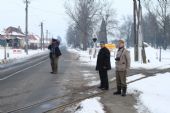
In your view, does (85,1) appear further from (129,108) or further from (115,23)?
(129,108)

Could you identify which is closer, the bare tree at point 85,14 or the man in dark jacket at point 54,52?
the man in dark jacket at point 54,52

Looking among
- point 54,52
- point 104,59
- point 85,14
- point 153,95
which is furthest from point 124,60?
A: point 85,14

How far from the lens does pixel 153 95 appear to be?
1449 centimetres

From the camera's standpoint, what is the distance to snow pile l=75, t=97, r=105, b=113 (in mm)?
11430

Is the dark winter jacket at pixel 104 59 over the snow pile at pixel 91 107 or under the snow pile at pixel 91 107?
over

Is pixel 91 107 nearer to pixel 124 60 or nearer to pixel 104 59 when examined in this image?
pixel 124 60

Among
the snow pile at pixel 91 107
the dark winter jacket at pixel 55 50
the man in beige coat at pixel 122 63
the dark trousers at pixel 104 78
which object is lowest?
the snow pile at pixel 91 107

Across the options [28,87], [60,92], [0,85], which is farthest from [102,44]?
[0,85]

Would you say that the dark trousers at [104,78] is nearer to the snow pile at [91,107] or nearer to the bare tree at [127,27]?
the snow pile at [91,107]

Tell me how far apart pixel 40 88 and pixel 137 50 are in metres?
22.6

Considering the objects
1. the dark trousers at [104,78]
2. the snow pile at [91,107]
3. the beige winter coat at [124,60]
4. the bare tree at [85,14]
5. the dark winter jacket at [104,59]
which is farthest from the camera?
the bare tree at [85,14]

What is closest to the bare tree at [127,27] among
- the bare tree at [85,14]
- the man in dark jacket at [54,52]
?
the bare tree at [85,14]

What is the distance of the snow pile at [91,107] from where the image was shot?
11.4 m

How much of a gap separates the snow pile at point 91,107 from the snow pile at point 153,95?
1081 millimetres
